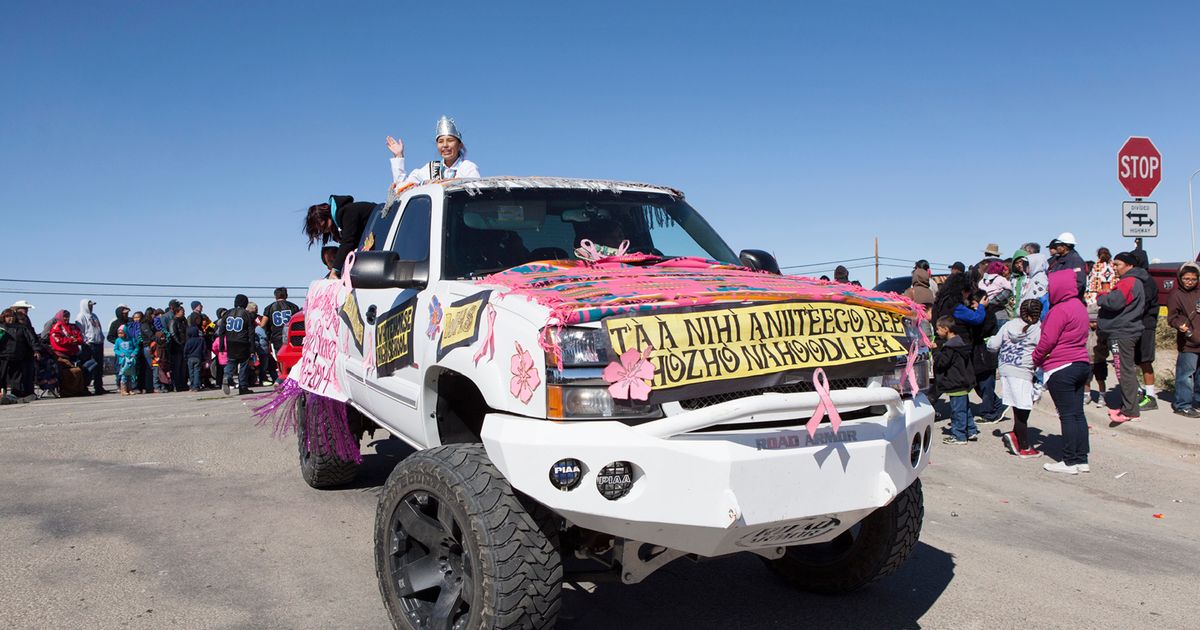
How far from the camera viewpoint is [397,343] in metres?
4.41

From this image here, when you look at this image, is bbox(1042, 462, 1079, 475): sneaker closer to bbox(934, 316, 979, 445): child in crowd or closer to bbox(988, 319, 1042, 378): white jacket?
bbox(988, 319, 1042, 378): white jacket

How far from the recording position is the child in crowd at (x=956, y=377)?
29.4 ft

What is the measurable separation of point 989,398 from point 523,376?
835 cm

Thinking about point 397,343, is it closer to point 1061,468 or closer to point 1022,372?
point 1061,468

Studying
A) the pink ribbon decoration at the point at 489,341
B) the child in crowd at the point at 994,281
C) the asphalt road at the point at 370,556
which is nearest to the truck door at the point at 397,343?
the pink ribbon decoration at the point at 489,341

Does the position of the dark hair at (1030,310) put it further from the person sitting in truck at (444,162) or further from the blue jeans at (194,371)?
the blue jeans at (194,371)

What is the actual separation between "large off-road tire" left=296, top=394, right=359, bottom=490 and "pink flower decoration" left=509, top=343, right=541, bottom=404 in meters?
3.38

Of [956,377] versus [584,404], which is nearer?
[584,404]

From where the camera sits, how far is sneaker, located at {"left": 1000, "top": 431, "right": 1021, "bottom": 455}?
28.0 feet

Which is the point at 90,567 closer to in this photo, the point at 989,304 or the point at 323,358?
the point at 323,358

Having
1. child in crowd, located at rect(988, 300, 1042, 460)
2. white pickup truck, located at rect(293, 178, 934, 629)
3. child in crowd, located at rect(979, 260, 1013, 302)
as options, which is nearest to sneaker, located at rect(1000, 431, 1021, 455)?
child in crowd, located at rect(988, 300, 1042, 460)

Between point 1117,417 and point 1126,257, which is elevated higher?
point 1126,257

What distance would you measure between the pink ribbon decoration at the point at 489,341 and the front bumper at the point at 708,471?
26 centimetres

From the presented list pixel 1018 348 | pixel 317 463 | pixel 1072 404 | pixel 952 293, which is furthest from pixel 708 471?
pixel 952 293
